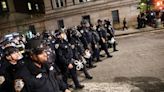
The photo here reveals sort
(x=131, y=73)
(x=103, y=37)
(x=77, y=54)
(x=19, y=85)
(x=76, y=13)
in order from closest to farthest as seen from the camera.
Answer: (x=19, y=85) → (x=77, y=54) → (x=131, y=73) → (x=103, y=37) → (x=76, y=13)

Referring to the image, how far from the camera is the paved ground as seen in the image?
8.73 metres

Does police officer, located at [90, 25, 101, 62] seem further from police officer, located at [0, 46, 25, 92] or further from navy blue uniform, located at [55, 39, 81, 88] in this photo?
police officer, located at [0, 46, 25, 92]

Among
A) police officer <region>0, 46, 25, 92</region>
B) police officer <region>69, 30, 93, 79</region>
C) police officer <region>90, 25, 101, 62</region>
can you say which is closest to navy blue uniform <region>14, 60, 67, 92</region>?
police officer <region>0, 46, 25, 92</region>

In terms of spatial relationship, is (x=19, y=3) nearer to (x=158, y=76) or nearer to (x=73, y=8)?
(x=73, y=8)

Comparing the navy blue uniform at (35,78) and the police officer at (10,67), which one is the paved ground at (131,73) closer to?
the police officer at (10,67)

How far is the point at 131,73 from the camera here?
33.5ft

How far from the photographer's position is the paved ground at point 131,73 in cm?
873

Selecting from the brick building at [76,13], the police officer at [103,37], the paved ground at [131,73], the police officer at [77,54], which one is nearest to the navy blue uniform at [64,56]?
the police officer at [77,54]

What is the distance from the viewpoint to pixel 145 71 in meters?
10.2

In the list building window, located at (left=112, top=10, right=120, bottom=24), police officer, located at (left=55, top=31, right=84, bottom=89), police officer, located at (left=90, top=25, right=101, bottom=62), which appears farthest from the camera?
building window, located at (left=112, top=10, right=120, bottom=24)

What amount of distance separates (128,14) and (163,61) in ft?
64.8

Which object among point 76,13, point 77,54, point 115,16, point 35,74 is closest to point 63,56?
point 77,54

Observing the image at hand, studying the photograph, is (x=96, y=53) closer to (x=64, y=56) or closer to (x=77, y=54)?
(x=77, y=54)

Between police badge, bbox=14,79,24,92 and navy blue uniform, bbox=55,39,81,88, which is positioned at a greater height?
police badge, bbox=14,79,24,92
